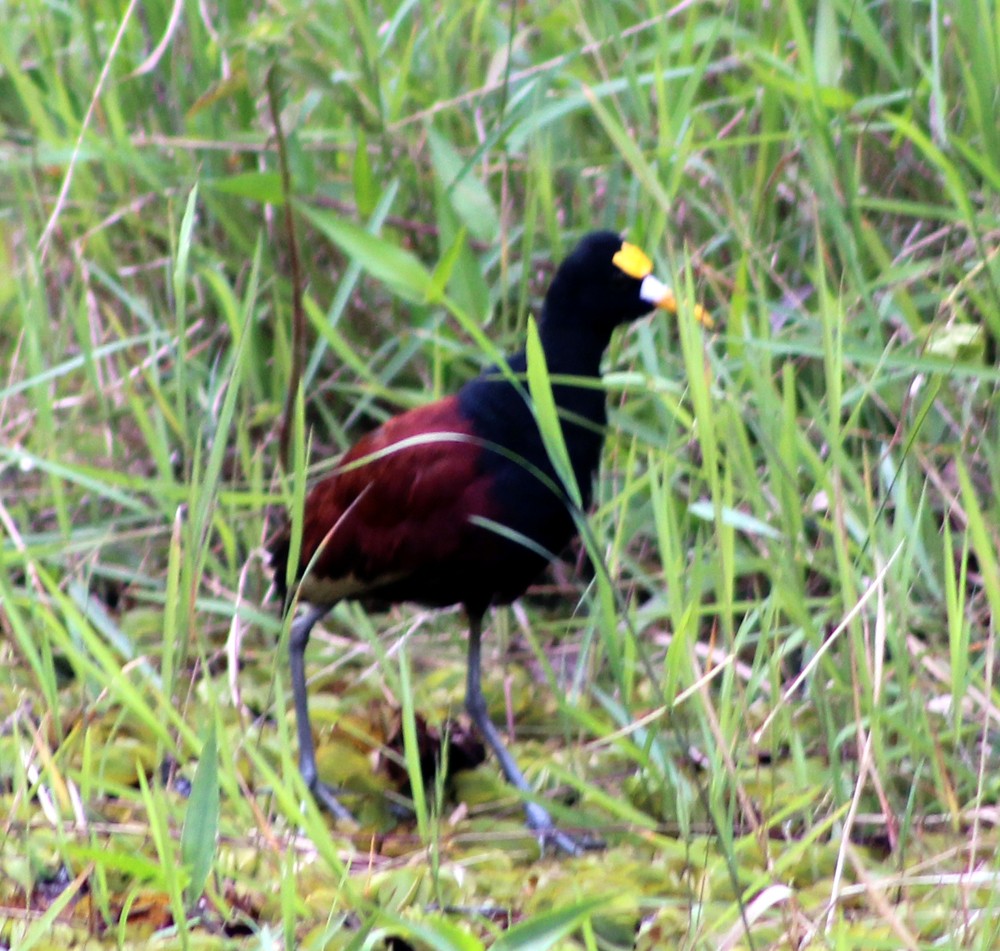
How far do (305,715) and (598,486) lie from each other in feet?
2.49

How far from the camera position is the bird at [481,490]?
9.20ft

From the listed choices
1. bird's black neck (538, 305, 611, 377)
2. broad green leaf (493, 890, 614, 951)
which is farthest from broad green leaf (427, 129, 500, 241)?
broad green leaf (493, 890, 614, 951)

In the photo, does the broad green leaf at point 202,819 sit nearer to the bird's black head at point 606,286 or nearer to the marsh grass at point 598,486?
the marsh grass at point 598,486

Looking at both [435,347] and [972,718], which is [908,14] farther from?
[972,718]

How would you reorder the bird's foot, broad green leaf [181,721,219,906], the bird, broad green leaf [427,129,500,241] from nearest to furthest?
1. broad green leaf [181,721,219,906]
2. the bird's foot
3. the bird
4. broad green leaf [427,129,500,241]

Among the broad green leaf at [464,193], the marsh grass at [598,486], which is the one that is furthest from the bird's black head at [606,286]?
the broad green leaf at [464,193]

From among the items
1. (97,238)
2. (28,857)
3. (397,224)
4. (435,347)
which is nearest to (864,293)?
(435,347)

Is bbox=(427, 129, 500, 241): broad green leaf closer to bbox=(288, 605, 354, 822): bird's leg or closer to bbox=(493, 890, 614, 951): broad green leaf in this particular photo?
bbox=(288, 605, 354, 822): bird's leg

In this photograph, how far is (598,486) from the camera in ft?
10.5

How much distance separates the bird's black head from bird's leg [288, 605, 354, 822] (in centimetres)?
79

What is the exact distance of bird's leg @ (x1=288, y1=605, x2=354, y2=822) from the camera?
111 inches

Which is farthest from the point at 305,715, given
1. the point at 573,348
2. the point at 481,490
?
the point at 573,348

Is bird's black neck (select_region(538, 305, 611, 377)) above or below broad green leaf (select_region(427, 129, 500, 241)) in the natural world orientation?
below

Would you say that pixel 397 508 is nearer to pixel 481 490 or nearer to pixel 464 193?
pixel 481 490
